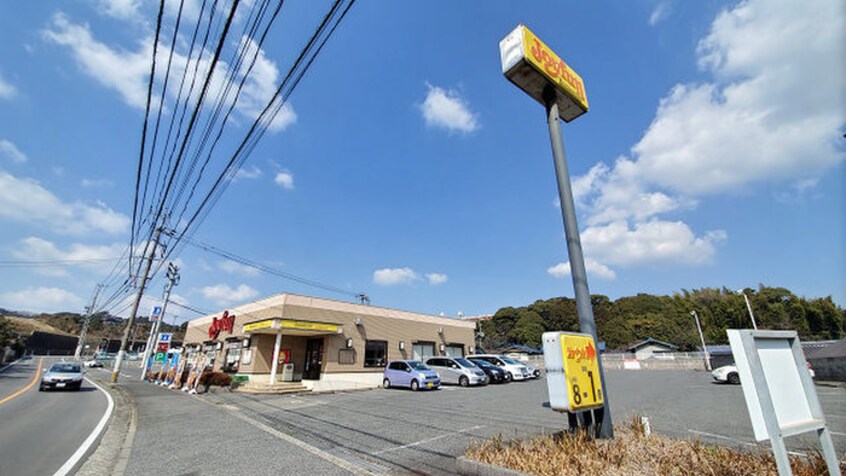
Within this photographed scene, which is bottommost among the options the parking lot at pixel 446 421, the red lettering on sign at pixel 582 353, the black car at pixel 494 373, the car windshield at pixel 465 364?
the parking lot at pixel 446 421

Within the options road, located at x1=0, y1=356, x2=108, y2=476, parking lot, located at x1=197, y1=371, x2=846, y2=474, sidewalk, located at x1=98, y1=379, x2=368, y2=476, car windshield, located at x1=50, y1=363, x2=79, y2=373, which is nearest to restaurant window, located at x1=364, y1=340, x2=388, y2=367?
parking lot, located at x1=197, y1=371, x2=846, y2=474

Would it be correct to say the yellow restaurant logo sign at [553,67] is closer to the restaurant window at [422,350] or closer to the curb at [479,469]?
the curb at [479,469]

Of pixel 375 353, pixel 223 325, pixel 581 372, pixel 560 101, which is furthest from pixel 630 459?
pixel 223 325

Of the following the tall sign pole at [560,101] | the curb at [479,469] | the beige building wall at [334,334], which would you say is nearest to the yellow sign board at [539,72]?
the tall sign pole at [560,101]

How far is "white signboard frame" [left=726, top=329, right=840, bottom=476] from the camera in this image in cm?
264

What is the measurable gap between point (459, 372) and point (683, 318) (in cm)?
6041

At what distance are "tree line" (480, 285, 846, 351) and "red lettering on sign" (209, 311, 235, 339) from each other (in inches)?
1498

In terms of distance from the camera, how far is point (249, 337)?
2070 centimetres

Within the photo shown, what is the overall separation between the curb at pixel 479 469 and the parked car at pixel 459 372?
1466cm

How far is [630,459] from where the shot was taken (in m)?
4.39

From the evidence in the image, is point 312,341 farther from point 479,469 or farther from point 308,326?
point 479,469

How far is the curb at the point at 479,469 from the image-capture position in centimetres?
417

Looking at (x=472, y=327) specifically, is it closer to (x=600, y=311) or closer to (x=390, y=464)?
(x=390, y=464)

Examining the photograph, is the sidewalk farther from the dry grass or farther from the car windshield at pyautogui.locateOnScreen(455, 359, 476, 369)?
the car windshield at pyautogui.locateOnScreen(455, 359, 476, 369)
